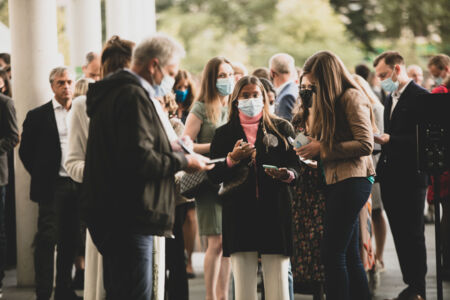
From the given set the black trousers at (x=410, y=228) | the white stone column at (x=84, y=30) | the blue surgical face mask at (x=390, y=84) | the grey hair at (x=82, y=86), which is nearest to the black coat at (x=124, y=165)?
the grey hair at (x=82, y=86)

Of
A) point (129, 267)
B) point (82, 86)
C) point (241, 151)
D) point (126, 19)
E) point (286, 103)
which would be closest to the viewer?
point (129, 267)

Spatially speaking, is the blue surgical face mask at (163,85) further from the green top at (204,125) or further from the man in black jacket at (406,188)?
the man in black jacket at (406,188)

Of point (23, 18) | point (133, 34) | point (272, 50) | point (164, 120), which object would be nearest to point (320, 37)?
point (272, 50)

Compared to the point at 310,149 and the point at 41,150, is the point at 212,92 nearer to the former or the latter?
the point at 310,149

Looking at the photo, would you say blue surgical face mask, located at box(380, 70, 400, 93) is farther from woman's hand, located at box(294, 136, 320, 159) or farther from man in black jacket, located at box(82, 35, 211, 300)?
man in black jacket, located at box(82, 35, 211, 300)

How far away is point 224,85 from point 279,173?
4.97 feet

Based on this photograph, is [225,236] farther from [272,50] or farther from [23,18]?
[272,50]

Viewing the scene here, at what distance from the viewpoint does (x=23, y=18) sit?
26.1ft

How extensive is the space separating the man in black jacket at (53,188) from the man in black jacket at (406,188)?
279cm

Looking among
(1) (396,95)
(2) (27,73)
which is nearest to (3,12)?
(2) (27,73)

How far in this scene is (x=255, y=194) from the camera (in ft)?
17.9

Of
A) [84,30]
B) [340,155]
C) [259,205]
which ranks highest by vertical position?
[84,30]

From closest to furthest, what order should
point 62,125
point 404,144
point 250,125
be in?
point 250,125
point 404,144
point 62,125

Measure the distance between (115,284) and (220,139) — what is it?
1800 millimetres
